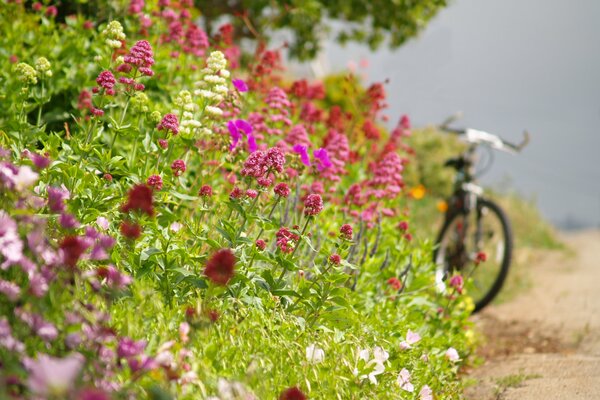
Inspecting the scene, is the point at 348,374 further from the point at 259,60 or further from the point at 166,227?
the point at 259,60

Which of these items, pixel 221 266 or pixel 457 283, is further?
pixel 457 283

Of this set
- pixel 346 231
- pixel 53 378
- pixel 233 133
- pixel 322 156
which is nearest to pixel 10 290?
pixel 53 378

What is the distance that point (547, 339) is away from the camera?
5.91 m

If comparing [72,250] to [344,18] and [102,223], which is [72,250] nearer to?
[102,223]

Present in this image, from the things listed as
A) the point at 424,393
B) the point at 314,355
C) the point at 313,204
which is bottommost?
the point at 424,393

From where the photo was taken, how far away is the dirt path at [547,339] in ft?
13.2

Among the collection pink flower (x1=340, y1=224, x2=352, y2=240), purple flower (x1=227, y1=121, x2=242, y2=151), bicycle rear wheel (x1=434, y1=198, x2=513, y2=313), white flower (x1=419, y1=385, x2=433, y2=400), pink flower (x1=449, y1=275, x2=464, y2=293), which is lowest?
bicycle rear wheel (x1=434, y1=198, x2=513, y2=313)

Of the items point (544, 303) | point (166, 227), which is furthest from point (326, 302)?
point (544, 303)

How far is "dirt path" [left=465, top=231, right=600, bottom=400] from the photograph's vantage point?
13.2 feet

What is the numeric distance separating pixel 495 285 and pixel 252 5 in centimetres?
836

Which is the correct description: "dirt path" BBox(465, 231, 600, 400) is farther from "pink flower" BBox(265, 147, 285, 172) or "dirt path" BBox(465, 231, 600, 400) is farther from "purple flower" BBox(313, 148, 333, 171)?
"pink flower" BBox(265, 147, 285, 172)

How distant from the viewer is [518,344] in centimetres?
584

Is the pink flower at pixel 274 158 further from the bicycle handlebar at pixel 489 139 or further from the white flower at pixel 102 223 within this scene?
the bicycle handlebar at pixel 489 139

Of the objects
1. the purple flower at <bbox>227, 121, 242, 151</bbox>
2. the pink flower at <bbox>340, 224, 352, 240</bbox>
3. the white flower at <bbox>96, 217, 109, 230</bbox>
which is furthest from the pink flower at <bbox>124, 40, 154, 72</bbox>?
the pink flower at <bbox>340, 224, 352, 240</bbox>
